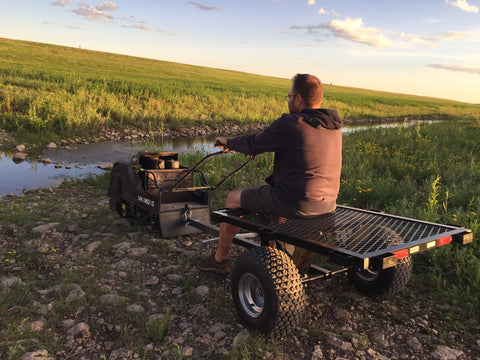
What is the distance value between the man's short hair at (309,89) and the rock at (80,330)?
2.76 meters

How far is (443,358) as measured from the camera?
123 inches

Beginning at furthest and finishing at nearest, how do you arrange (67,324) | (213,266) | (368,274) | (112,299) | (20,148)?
(20,148), (213,266), (368,274), (112,299), (67,324)

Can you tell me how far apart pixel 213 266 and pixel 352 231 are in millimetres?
1630

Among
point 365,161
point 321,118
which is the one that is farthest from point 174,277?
point 365,161

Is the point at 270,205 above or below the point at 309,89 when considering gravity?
below

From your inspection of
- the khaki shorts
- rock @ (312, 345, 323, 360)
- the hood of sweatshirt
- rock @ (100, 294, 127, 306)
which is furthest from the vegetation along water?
the hood of sweatshirt

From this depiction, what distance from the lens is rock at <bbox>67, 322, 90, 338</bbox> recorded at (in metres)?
3.25

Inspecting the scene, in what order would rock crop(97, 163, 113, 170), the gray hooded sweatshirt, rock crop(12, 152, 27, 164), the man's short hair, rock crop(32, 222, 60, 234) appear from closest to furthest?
the gray hooded sweatshirt < the man's short hair < rock crop(32, 222, 60, 234) < rock crop(97, 163, 113, 170) < rock crop(12, 152, 27, 164)

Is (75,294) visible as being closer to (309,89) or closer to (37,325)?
(37,325)

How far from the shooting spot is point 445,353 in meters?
3.17

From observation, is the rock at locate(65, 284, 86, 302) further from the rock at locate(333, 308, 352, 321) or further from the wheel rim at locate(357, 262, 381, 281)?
the wheel rim at locate(357, 262, 381, 281)

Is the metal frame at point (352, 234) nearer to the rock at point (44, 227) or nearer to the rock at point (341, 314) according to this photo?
the rock at point (341, 314)

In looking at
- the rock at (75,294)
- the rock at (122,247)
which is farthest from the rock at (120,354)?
the rock at (122,247)

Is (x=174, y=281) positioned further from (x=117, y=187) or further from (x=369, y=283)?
(x=117, y=187)
